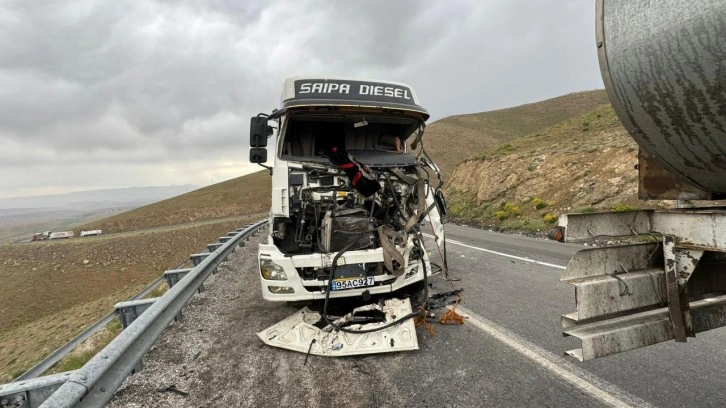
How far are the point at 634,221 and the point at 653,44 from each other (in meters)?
0.86

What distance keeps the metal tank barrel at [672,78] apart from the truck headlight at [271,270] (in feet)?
11.1

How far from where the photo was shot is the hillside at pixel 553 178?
40.4ft

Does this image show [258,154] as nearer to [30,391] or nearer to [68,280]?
[30,391]

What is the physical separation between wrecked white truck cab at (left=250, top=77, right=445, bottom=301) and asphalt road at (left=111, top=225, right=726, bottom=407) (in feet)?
2.61

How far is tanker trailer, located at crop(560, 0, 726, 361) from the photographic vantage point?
4.33ft

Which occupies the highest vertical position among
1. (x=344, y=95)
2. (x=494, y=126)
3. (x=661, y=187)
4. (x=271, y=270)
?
(x=494, y=126)

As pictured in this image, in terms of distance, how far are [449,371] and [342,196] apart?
270 cm

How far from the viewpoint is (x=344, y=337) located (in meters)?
3.76

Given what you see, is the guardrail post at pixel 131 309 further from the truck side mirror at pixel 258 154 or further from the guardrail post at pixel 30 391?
the truck side mirror at pixel 258 154

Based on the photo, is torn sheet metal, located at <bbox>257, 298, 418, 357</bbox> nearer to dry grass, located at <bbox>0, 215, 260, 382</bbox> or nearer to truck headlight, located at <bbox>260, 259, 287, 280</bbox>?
truck headlight, located at <bbox>260, 259, 287, 280</bbox>

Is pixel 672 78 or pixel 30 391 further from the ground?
pixel 672 78

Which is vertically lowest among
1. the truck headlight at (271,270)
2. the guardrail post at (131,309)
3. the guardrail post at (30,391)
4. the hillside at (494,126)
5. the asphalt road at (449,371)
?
the asphalt road at (449,371)

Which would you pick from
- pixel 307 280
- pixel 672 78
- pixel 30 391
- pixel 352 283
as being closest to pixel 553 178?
pixel 352 283

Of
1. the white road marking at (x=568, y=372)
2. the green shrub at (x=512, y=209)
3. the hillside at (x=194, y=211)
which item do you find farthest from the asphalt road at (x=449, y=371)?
the hillside at (x=194, y=211)
